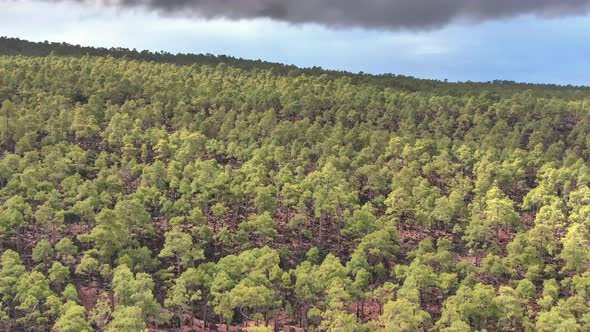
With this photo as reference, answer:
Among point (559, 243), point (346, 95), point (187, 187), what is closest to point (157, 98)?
point (346, 95)

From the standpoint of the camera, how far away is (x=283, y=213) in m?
106

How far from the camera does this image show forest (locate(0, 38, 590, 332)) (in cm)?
7275

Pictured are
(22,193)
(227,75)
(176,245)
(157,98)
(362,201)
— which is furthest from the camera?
(227,75)

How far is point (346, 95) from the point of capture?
16312cm

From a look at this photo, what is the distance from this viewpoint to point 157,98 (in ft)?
491

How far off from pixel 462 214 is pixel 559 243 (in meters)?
15.3

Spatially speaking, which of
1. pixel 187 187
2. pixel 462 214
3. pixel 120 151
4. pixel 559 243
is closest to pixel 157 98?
pixel 120 151

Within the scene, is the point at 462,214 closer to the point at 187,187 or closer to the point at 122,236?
the point at 187,187

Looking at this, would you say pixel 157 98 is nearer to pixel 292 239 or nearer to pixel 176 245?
pixel 292 239

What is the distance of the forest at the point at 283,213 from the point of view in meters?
72.8

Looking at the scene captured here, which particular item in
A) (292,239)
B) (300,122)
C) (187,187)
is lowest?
(292,239)

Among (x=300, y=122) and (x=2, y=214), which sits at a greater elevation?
(x=300, y=122)

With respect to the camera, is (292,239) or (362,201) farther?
(362,201)

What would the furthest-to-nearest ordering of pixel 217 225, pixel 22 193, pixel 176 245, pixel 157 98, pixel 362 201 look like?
pixel 157 98
pixel 362 201
pixel 217 225
pixel 22 193
pixel 176 245
